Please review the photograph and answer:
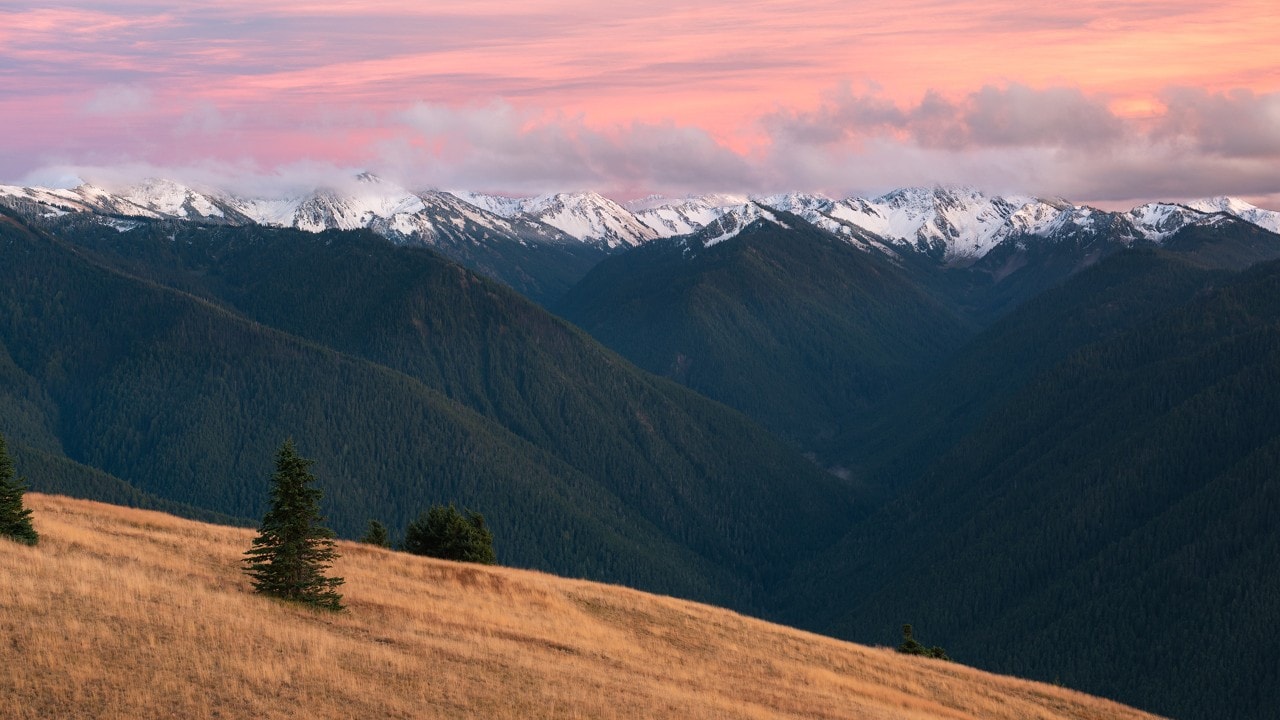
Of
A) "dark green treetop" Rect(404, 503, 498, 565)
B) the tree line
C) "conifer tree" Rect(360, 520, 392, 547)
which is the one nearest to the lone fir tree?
the tree line

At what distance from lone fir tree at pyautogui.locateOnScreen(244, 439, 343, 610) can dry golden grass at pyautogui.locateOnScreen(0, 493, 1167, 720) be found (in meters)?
1.20

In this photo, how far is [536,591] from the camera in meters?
60.2

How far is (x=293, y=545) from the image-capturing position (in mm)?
44656

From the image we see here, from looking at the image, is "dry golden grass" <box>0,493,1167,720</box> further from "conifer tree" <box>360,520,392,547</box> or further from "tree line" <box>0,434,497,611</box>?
"conifer tree" <box>360,520,392,547</box>

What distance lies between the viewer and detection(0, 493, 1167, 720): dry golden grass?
30875mm

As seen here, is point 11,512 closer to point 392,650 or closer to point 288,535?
point 288,535

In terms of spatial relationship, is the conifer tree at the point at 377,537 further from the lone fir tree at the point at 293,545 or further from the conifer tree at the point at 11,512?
the lone fir tree at the point at 293,545

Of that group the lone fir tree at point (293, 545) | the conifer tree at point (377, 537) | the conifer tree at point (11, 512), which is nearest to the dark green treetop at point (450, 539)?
the conifer tree at point (377, 537)

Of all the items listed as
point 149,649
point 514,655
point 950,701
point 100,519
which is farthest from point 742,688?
point 100,519

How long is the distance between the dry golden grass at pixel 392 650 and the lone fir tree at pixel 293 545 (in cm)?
120

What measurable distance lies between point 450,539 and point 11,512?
36.8 m

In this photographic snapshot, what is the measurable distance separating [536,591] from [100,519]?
2454cm

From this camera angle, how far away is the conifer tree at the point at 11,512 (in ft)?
149

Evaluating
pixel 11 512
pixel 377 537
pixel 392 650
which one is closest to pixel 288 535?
pixel 392 650
